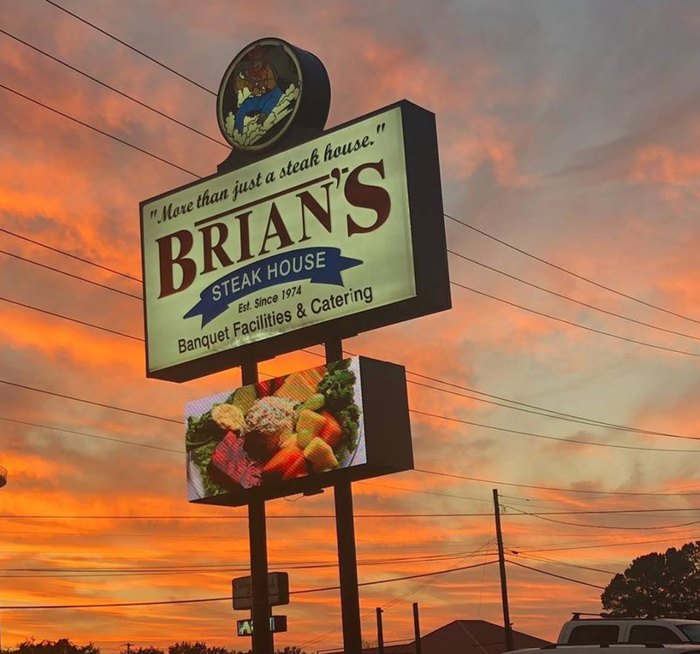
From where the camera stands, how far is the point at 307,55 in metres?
29.9

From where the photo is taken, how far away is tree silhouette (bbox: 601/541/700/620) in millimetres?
116562

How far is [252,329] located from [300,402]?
247 centimetres

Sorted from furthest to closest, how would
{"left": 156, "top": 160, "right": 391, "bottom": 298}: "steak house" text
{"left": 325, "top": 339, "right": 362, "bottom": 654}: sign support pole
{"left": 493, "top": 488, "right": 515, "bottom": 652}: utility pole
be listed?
{"left": 493, "top": 488, "right": 515, "bottom": 652}: utility pole, {"left": 156, "top": 160, "right": 391, "bottom": 298}: "steak house" text, {"left": 325, "top": 339, "right": 362, "bottom": 654}: sign support pole

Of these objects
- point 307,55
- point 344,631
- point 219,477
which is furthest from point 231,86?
point 344,631

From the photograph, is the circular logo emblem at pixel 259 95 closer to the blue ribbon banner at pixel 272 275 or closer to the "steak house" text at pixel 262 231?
the "steak house" text at pixel 262 231

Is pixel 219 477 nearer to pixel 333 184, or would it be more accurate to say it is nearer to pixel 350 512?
pixel 350 512

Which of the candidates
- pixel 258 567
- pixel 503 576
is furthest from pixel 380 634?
pixel 258 567

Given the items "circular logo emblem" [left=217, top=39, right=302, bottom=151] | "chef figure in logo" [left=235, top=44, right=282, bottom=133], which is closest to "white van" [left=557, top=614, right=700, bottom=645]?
"circular logo emblem" [left=217, top=39, right=302, bottom=151]

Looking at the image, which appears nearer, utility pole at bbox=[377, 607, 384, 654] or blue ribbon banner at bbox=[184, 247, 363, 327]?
blue ribbon banner at bbox=[184, 247, 363, 327]

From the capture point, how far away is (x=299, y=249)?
28.2 metres

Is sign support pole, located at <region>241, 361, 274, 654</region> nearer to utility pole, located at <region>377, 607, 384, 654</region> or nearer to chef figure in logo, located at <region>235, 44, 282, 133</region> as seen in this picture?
chef figure in logo, located at <region>235, 44, 282, 133</region>

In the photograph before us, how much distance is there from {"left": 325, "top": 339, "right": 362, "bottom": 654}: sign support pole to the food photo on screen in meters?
0.87

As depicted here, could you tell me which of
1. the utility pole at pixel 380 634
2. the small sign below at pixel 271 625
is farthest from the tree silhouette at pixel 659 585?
the small sign below at pixel 271 625

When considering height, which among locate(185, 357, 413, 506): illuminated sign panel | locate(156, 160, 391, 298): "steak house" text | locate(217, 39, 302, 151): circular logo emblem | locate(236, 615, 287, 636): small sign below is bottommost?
locate(236, 615, 287, 636): small sign below
